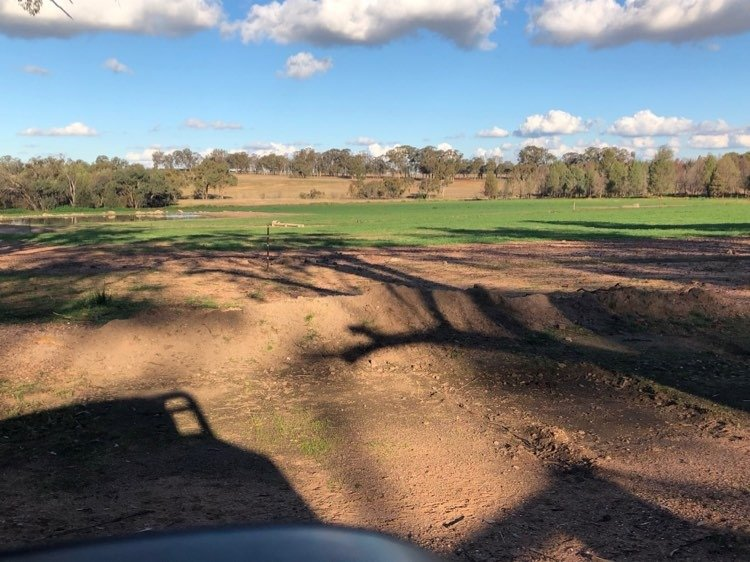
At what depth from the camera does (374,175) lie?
614ft

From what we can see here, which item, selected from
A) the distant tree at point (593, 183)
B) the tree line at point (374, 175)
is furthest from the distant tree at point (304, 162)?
the distant tree at point (593, 183)

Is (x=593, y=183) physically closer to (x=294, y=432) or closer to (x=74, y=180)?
(x=74, y=180)

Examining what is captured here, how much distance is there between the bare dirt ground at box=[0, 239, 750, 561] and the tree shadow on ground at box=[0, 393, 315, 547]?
0.02 metres

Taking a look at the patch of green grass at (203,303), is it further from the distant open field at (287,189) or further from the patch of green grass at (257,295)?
the distant open field at (287,189)

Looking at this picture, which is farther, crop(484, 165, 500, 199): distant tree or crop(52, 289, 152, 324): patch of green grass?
crop(484, 165, 500, 199): distant tree

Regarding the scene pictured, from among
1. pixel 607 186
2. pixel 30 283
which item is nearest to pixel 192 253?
pixel 30 283

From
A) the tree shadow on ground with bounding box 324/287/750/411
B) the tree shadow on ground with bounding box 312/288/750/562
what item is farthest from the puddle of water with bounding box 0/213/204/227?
the tree shadow on ground with bounding box 312/288/750/562

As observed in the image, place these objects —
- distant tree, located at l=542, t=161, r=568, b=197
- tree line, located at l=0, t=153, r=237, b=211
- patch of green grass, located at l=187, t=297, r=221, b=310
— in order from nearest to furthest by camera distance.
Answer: patch of green grass, located at l=187, t=297, r=221, b=310 → tree line, located at l=0, t=153, r=237, b=211 → distant tree, located at l=542, t=161, r=568, b=197

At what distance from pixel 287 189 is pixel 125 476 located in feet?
493

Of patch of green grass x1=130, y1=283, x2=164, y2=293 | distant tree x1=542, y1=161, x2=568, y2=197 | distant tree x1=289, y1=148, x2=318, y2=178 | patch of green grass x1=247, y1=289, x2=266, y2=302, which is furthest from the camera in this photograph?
distant tree x1=289, y1=148, x2=318, y2=178

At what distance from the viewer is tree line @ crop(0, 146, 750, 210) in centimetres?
10981

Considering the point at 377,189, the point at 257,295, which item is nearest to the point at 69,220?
the point at 257,295

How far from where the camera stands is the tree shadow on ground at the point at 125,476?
4.32 meters

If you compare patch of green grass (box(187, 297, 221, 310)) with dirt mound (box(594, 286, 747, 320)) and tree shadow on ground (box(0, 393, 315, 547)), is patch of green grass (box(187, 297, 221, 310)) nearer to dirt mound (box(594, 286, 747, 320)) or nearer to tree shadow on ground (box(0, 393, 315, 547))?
tree shadow on ground (box(0, 393, 315, 547))
